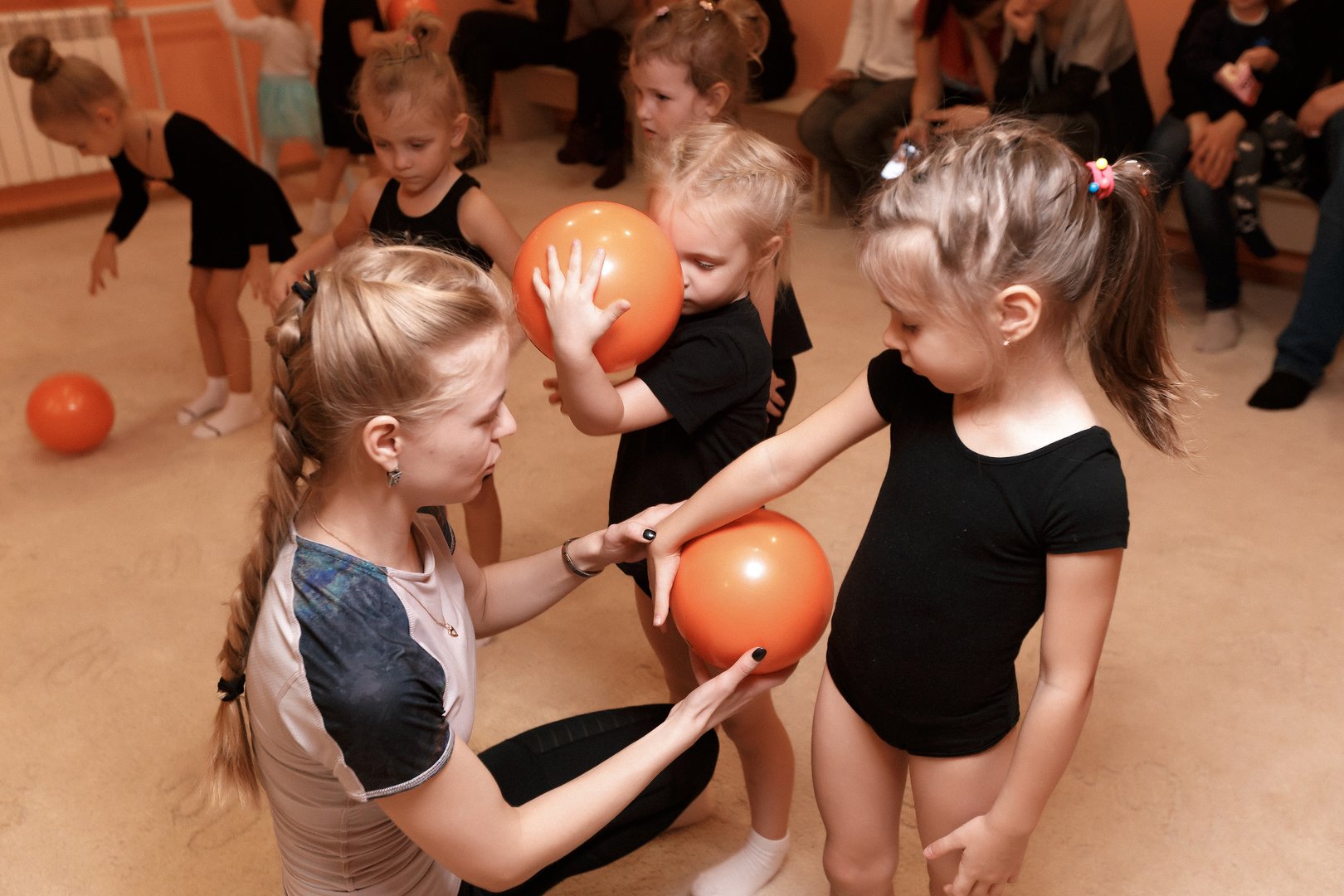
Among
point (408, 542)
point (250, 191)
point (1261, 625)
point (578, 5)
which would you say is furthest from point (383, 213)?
point (578, 5)

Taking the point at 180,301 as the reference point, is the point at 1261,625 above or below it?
above

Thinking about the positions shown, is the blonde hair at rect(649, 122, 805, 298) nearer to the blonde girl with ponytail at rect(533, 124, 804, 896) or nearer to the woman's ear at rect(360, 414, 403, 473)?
the blonde girl with ponytail at rect(533, 124, 804, 896)

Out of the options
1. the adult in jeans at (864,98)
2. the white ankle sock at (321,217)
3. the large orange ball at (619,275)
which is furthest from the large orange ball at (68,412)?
the adult in jeans at (864,98)

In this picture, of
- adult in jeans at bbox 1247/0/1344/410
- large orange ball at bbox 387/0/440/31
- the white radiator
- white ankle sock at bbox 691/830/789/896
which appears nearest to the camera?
white ankle sock at bbox 691/830/789/896

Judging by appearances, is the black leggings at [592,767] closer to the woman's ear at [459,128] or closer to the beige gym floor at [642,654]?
the beige gym floor at [642,654]

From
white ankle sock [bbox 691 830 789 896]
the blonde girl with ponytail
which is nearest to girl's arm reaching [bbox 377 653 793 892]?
the blonde girl with ponytail

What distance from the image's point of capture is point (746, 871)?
5.90ft

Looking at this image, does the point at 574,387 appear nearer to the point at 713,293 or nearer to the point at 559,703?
the point at 713,293

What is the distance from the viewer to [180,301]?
421cm

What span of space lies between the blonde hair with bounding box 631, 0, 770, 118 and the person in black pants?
3141 millimetres

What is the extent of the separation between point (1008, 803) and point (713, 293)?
0.77 m

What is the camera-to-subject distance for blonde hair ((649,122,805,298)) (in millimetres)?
1543

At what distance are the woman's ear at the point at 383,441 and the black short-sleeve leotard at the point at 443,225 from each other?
1122 millimetres

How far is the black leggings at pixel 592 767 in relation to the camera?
4.99 feet
